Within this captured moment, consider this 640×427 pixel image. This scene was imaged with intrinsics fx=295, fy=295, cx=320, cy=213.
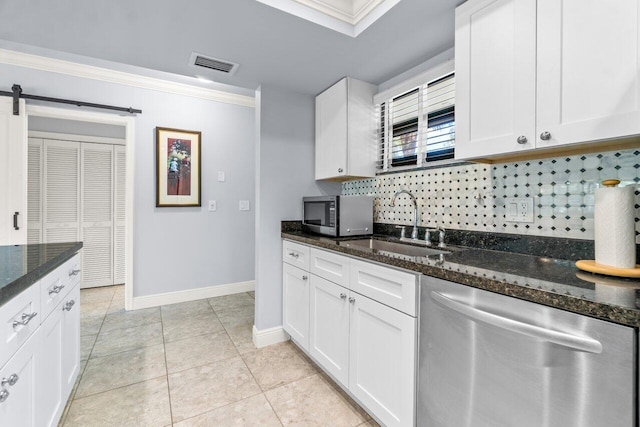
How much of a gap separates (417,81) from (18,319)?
2.28 meters

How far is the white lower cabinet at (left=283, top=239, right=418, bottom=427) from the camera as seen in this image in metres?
1.27

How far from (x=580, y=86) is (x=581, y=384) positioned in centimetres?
97

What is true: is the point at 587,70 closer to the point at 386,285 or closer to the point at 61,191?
the point at 386,285

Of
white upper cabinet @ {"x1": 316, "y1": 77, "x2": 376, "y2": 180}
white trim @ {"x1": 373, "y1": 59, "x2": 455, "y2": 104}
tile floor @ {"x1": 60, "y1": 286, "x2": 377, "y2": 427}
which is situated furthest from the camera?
white upper cabinet @ {"x1": 316, "y1": 77, "x2": 376, "y2": 180}

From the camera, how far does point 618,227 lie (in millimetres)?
971

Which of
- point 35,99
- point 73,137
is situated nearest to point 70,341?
point 35,99

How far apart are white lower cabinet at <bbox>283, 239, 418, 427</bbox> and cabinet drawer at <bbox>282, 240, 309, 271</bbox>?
0.26ft

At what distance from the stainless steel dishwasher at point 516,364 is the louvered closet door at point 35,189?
456cm

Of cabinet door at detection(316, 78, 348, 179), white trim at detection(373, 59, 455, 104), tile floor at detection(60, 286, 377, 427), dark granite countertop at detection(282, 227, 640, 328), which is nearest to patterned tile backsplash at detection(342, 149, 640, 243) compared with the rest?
dark granite countertop at detection(282, 227, 640, 328)

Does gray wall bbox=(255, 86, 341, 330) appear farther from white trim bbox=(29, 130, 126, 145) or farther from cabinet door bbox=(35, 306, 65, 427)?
white trim bbox=(29, 130, 126, 145)

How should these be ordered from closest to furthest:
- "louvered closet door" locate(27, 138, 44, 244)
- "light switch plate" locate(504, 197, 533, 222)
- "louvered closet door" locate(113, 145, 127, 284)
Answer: "light switch plate" locate(504, 197, 533, 222), "louvered closet door" locate(27, 138, 44, 244), "louvered closet door" locate(113, 145, 127, 284)

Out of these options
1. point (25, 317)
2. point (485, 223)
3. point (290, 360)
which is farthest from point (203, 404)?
point (485, 223)

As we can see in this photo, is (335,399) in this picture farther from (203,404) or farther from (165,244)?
(165,244)

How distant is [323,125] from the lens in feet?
8.13
